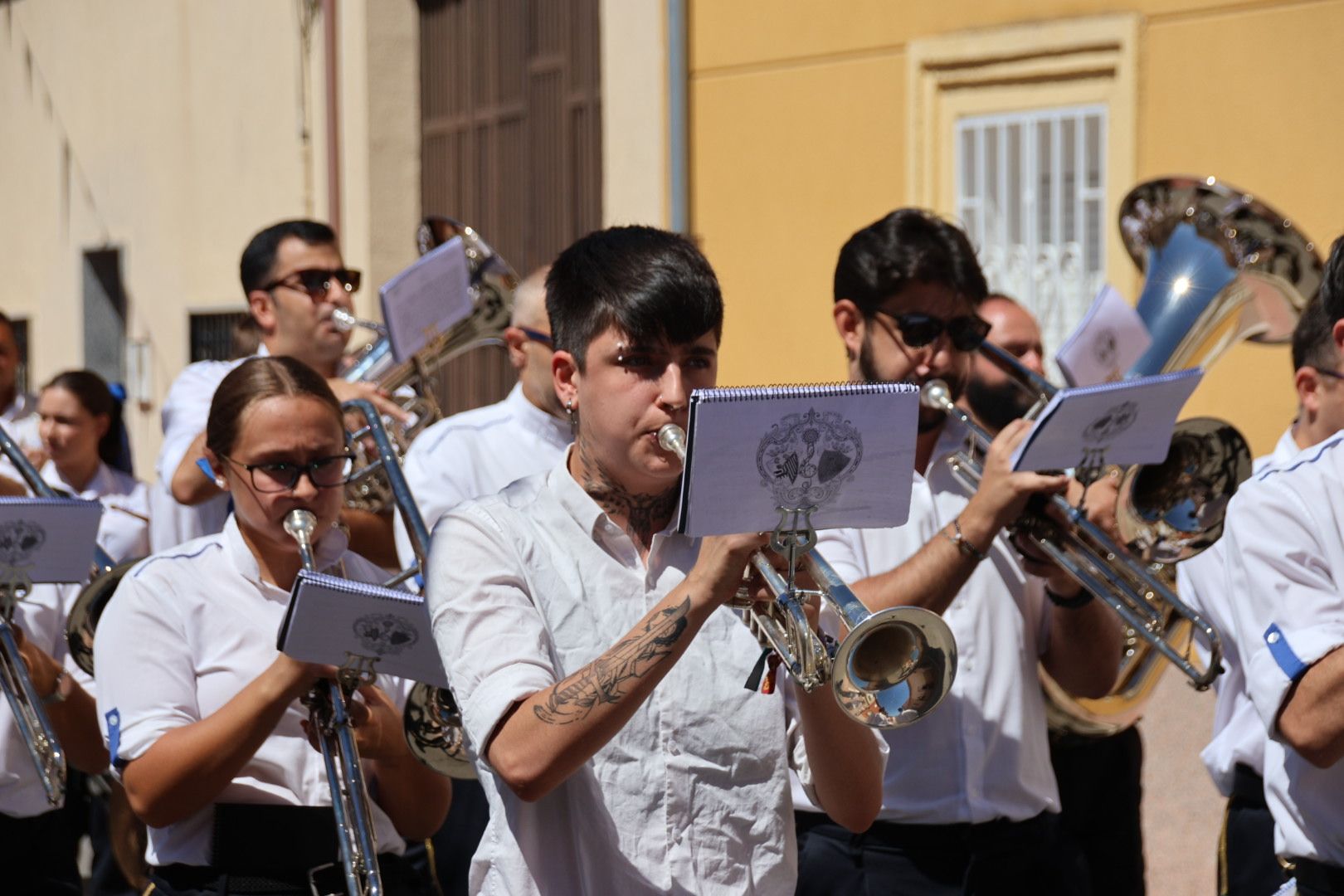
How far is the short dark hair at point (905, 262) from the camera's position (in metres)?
3.57

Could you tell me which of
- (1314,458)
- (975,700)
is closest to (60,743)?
(975,700)

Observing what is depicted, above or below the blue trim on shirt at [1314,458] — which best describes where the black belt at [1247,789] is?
below

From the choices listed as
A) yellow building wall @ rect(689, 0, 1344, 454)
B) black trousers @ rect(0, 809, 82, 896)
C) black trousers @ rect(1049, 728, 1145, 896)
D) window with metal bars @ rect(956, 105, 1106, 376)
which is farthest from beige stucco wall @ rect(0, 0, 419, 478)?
black trousers @ rect(1049, 728, 1145, 896)

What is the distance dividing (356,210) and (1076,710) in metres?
7.49

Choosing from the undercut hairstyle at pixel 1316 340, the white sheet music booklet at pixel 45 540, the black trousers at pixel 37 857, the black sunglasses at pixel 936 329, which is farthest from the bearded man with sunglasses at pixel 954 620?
the black trousers at pixel 37 857

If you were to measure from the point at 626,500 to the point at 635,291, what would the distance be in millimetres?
284

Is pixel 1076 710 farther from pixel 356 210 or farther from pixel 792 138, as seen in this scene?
pixel 356 210

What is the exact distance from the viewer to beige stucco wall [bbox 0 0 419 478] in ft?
35.0

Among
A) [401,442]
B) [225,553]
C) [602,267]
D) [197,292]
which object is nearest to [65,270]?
[197,292]

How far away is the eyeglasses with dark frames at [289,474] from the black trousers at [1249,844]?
5.98 feet

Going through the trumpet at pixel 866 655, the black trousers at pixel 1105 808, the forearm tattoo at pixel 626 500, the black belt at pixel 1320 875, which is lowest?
the black trousers at pixel 1105 808

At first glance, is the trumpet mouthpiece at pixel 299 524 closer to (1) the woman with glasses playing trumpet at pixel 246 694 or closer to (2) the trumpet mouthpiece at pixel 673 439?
(1) the woman with glasses playing trumpet at pixel 246 694

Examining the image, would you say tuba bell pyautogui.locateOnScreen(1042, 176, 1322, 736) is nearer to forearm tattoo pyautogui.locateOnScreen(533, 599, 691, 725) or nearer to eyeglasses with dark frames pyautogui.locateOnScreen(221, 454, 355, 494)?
eyeglasses with dark frames pyautogui.locateOnScreen(221, 454, 355, 494)

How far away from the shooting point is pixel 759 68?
834cm
